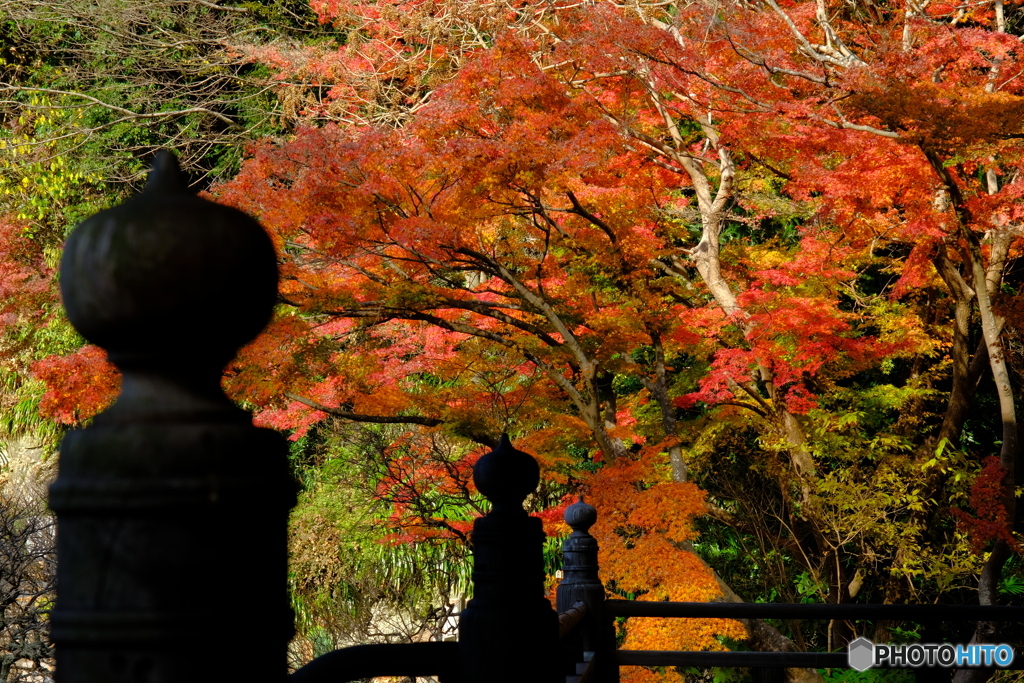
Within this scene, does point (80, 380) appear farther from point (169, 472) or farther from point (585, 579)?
point (169, 472)

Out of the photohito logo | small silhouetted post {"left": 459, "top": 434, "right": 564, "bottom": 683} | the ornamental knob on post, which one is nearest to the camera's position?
the ornamental knob on post

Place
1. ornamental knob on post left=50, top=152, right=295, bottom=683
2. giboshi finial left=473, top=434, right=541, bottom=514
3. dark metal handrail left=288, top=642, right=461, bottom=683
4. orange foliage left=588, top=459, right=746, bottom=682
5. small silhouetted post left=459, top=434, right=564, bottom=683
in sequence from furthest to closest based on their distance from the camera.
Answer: orange foliage left=588, top=459, right=746, bottom=682 < giboshi finial left=473, top=434, right=541, bottom=514 < small silhouetted post left=459, top=434, right=564, bottom=683 < dark metal handrail left=288, top=642, right=461, bottom=683 < ornamental knob on post left=50, top=152, right=295, bottom=683

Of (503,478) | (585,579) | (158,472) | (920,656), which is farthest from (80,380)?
(158,472)

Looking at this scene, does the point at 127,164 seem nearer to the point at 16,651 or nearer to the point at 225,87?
the point at 225,87

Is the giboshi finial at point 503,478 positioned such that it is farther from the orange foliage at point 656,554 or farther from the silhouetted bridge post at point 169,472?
the orange foliage at point 656,554

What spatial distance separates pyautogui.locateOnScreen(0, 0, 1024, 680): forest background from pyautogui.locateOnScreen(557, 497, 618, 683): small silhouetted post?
10.7ft

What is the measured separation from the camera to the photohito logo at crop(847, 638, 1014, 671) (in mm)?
3684

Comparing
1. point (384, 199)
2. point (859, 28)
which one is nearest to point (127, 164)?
point (384, 199)

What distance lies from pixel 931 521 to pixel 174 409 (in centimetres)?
919

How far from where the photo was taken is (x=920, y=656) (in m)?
3.95

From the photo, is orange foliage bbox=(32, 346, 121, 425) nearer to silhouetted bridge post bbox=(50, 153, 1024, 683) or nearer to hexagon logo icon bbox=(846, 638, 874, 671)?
hexagon logo icon bbox=(846, 638, 874, 671)

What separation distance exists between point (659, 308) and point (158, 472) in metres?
7.82

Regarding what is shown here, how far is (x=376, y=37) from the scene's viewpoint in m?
11.6

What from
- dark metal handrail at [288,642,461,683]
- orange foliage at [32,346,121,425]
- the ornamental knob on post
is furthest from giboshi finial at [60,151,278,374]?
orange foliage at [32,346,121,425]
